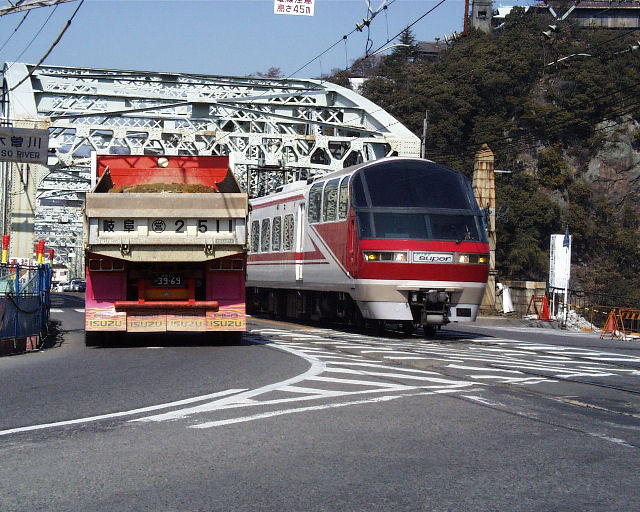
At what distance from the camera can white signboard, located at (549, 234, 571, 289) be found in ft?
103

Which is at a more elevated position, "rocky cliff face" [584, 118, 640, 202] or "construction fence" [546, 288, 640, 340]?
"rocky cliff face" [584, 118, 640, 202]

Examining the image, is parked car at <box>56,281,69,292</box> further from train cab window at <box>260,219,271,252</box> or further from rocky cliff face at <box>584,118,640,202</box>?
train cab window at <box>260,219,271,252</box>

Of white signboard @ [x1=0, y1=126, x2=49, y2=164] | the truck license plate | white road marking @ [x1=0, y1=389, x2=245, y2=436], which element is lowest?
white road marking @ [x1=0, y1=389, x2=245, y2=436]

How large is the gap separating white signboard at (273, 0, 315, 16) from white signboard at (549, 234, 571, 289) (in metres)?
13.0

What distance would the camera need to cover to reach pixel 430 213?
1945 centimetres

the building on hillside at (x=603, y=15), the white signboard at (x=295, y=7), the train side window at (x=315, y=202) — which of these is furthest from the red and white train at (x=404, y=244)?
the building on hillside at (x=603, y=15)

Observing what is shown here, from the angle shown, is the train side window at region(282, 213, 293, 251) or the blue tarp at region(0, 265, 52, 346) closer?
the blue tarp at region(0, 265, 52, 346)

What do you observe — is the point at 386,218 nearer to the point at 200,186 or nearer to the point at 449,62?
the point at 200,186

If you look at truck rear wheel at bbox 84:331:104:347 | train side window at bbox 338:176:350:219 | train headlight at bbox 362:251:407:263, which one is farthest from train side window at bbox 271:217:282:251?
truck rear wheel at bbox 84:331:104:347

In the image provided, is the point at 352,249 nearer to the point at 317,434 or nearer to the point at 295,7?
the point at 295,7

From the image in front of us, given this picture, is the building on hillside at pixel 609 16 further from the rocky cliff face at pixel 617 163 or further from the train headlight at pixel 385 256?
the train headlight at pixel 385 256

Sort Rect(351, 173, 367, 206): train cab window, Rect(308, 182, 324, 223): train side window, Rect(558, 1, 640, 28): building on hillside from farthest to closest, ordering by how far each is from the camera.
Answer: Rect(558, 1, 640, 28): building on hillside, Rect(308, 182, 324, 223): train side window, Rect(351, 173, 367, 206): train cab window

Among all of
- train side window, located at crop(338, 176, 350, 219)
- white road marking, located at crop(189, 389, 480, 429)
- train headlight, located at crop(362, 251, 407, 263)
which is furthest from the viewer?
train side window, located at crop(338, 176, 350, 219)

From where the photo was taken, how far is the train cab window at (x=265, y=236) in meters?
27.7
